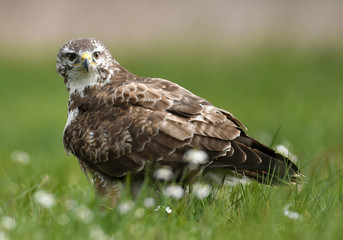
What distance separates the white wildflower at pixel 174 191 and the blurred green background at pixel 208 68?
129 cm

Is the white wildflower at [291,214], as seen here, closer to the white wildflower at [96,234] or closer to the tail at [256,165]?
the tail at [256,165]

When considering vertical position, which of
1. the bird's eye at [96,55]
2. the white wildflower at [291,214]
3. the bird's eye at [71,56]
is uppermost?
the bird's eye at [96,55]

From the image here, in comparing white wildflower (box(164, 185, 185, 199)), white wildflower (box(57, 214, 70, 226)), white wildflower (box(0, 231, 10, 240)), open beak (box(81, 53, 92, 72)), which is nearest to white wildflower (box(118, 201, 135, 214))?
white wildflower (box(57, 214, 70, 226))

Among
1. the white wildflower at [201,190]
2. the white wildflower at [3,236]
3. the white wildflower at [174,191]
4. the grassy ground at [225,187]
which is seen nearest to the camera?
the white wildflower at [3,236]

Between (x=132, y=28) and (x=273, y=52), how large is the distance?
15.8 ft

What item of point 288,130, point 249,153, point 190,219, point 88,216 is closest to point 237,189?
point 249,153

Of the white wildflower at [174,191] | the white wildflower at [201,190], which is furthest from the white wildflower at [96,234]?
the white wildflower at [201,190]

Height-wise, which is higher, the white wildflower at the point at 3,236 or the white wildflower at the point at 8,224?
the white wildflower at the point at 3,236

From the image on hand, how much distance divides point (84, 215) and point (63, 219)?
14 centimetres

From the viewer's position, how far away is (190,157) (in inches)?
198

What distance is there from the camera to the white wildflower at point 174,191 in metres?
4.78

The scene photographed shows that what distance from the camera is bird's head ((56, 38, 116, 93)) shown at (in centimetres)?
579

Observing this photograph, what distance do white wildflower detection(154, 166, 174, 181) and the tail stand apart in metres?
0.27

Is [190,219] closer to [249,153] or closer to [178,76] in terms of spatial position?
[249,153]
